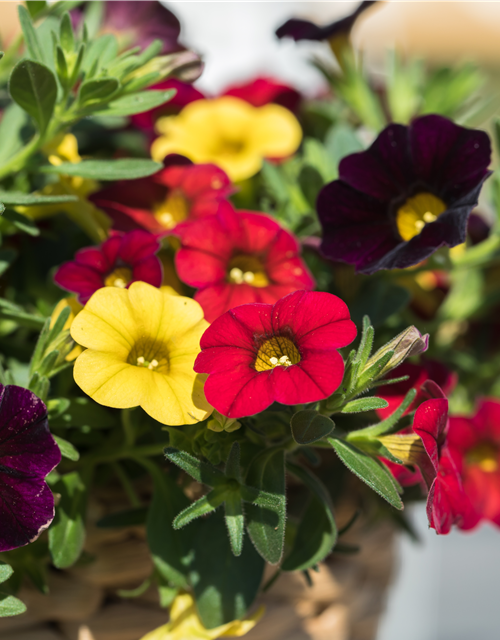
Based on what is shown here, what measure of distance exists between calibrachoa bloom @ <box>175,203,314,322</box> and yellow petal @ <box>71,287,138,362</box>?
0.22 feet

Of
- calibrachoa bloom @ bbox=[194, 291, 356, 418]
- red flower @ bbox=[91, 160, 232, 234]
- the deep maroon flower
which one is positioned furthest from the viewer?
red flower @ bbox=[91, 160, 232, 234]

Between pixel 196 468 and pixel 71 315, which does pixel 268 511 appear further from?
pixel 71 315

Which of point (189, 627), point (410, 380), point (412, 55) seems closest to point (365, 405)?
point (410, 380)

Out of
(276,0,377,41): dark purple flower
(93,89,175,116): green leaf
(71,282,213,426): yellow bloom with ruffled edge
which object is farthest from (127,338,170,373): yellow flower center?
(276,0,377,41): dark purple flower

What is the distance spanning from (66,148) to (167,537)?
0.37m

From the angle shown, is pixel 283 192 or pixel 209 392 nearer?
pixel 209 392

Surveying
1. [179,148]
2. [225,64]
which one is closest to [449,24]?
[225,64]

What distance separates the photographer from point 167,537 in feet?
1.66

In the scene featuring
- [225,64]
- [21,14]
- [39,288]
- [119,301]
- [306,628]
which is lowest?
[306,628]

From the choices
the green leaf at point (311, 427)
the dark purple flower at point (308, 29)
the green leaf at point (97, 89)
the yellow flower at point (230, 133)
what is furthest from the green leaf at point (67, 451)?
the dark purple flower at point (308, 29)

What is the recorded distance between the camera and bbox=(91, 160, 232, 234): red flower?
57 centimetres

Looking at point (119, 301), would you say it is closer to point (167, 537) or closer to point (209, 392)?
point (209, 392)

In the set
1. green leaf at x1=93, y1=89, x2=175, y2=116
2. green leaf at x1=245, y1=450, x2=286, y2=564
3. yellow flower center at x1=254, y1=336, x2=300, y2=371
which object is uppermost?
green leaf at x1=93, y1=89, x2=175, y2=116

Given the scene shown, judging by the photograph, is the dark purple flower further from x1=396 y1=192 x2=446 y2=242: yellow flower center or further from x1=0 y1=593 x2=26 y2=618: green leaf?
x1=0 y1=593 x2=26 y2=618: green leaf
